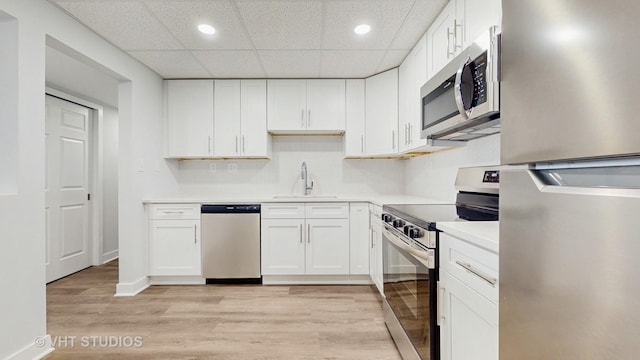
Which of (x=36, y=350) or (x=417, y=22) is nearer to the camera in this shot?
(x=36, y=350)

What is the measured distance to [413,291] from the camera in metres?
1.51

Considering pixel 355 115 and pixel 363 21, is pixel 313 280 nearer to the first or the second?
pixel 355 115

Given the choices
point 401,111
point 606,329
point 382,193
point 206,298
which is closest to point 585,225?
point 606,329

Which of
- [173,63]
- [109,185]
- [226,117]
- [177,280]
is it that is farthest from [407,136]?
[109,185]

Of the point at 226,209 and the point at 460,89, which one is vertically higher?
the point at 460,89

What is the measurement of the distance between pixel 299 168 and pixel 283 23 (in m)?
1.76

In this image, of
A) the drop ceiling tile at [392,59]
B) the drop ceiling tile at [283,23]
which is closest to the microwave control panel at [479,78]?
the drop ceiling tile at [283,23]

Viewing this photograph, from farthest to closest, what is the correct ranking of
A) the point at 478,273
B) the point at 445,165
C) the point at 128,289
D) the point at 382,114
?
the point at 382,114, the point at 128,289, the point at 445,165, the point at 478,273

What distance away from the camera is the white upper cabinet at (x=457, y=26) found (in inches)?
56.2

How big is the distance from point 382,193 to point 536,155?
10.2 feet

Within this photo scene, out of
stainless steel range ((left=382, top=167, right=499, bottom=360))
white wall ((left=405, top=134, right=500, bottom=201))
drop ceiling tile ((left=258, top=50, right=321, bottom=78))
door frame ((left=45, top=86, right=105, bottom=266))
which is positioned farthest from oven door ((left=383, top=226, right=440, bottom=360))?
door frame ((left=45, top=86, right=105, bottom=266))

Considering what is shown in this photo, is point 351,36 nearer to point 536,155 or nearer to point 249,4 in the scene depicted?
point 249,4

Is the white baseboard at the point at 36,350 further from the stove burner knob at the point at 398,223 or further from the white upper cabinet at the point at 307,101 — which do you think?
the white upper cabinet at the point at 307,101

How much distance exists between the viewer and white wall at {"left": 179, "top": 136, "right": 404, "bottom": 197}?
367cm
